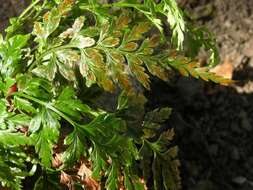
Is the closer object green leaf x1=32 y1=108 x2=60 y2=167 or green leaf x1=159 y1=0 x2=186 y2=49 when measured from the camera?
green leaf x1=32 y1=108 x2=60 y2=167

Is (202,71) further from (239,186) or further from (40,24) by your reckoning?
(239,186)

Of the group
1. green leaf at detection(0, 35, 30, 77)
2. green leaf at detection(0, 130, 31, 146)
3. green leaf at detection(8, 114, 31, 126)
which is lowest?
green leaf at detection(0, 130, 31, 146)

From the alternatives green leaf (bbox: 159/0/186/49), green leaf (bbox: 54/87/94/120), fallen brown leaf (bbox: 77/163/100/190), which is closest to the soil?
fallen brown leaf (bbox: 77/163/100/190)

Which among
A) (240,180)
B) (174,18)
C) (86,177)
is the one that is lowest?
(240,180)

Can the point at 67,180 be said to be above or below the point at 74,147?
below

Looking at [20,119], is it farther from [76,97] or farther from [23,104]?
[76,97]

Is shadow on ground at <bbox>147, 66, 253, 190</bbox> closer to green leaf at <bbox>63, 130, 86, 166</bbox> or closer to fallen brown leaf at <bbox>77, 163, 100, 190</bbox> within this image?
fallen brown leaf at <bbox>77, 163, 100, 190</bbox>

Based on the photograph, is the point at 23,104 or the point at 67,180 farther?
the point at 67,180

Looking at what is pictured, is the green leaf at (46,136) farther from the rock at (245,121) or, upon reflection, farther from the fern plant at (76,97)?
the rock at (245,121)

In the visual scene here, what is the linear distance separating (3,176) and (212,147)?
1573 millimetres

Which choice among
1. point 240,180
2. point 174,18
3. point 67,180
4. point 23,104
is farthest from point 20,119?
point 240,180

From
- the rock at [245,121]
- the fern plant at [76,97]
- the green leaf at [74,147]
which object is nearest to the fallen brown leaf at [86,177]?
the fern plant at [76,97]

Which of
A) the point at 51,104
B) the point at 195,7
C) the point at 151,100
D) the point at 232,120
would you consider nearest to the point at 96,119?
the point at 51,104

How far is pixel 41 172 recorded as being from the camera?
1.82 meters
